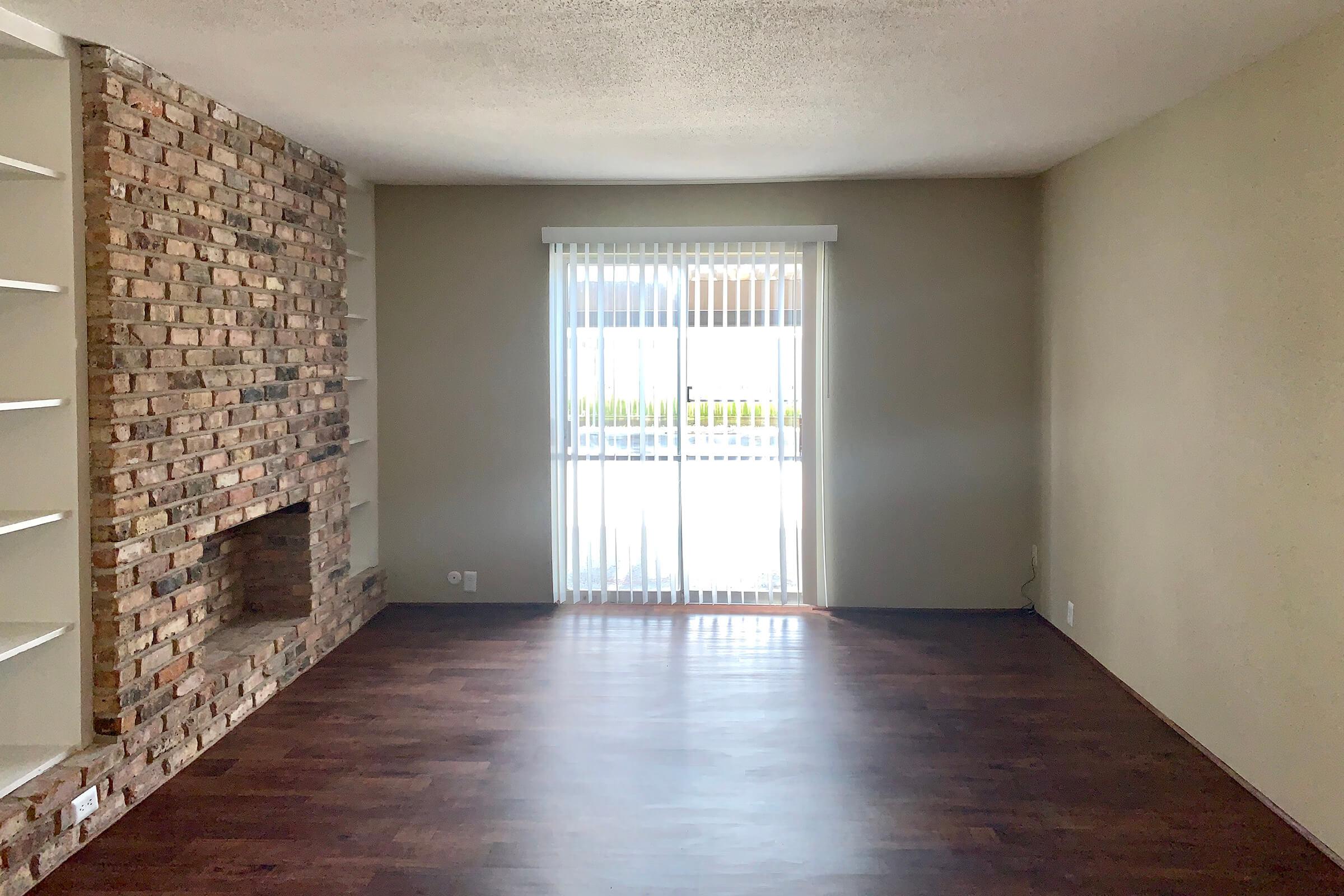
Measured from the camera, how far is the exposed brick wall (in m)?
3.34

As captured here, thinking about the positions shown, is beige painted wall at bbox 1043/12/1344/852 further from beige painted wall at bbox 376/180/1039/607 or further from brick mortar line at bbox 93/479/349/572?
Answer: brick mortar line at bbox 93/479/349/572

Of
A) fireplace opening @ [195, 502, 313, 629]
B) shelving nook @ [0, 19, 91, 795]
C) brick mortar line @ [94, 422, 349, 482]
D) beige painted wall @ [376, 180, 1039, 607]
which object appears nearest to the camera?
shelving nook @ [0, 19, 91, 795]

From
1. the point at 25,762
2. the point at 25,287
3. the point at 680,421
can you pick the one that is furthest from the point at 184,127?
the point at 680,421

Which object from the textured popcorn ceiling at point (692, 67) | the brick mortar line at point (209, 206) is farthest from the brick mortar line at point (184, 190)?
the textured popcorn ceiling at point (692, 67)

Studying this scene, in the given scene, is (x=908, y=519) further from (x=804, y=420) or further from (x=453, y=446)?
(x=453, y=446)

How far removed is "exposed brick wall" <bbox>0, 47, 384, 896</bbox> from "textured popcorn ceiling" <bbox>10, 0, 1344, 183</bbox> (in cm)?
26

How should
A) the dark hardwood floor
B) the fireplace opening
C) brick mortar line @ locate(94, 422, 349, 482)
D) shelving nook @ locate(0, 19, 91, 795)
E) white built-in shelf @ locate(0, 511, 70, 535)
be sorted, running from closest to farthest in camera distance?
the dark hardwood floor, white built-in shelf @ locate(0, 511, 70, 535), shelving nook @ locate(0, 19, 91, 795), brick mortar line @ locate(94, 422, 349, 482), the fireplace opening

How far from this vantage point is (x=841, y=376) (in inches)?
235

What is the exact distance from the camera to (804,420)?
19.6 ft

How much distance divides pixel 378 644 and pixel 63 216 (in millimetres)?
2727

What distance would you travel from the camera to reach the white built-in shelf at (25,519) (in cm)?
307

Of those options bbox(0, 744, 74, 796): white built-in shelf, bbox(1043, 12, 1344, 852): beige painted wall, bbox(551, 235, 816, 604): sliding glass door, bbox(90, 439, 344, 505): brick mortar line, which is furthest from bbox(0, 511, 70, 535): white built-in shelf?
bbox(1043, 12, 1344, 852): beige painted wall

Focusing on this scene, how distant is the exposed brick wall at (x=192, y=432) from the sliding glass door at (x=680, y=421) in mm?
1381

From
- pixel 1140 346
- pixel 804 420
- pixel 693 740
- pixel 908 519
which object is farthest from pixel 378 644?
pixel 1140 346
